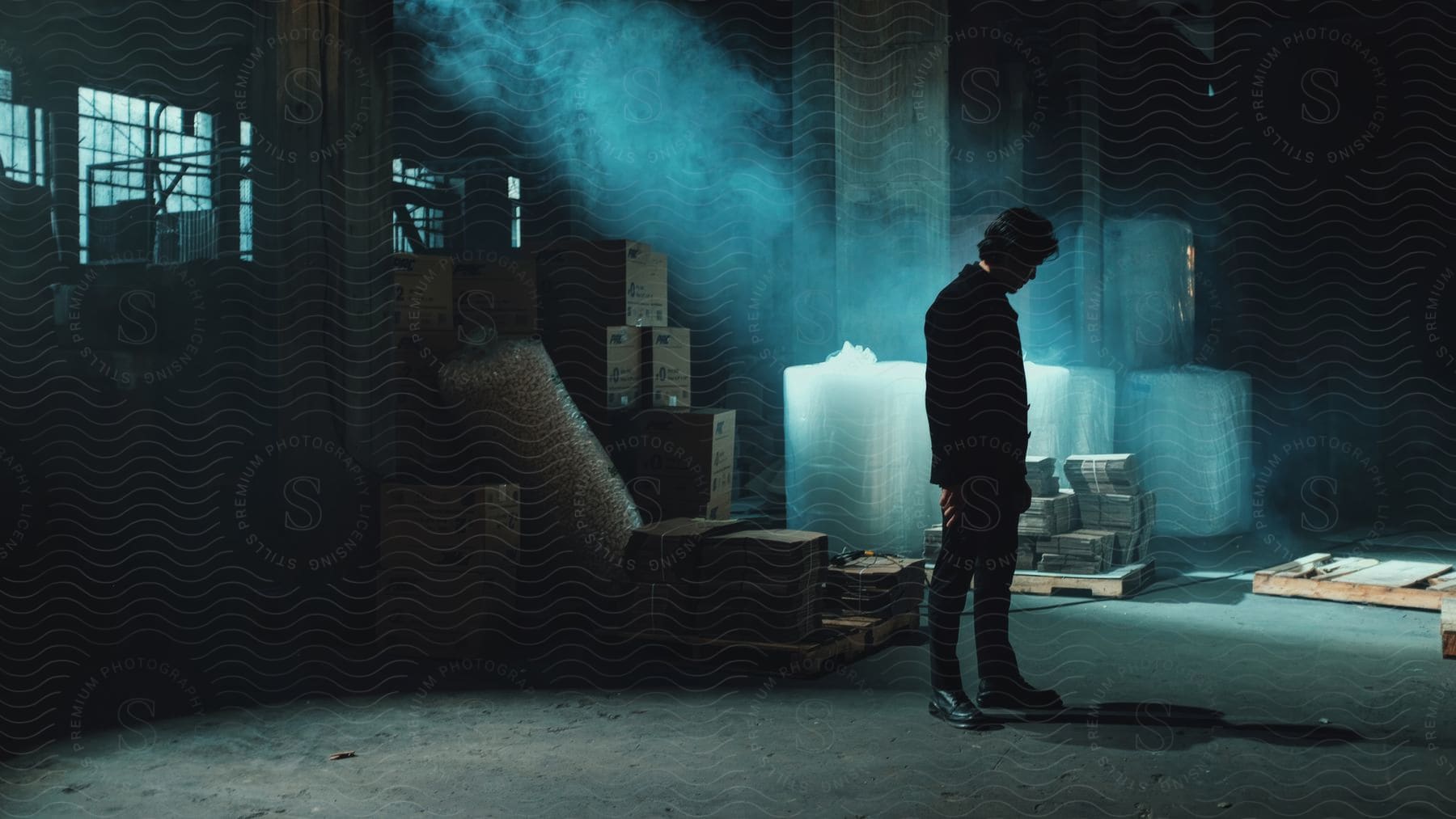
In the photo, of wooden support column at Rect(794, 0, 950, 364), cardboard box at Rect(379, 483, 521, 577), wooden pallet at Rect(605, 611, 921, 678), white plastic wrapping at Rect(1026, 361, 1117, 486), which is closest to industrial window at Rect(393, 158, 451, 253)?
wooden support column at Rect(794, 0, 950, 364)

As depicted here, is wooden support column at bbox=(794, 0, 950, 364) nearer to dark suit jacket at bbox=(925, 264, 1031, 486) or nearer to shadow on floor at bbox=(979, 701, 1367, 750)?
dark suit jacket at bbox=(925, 264, 1031, 486)

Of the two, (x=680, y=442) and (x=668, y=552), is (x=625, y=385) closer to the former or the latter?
(x=680, y=442)

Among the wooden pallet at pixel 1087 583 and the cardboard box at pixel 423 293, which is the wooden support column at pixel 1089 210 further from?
the cardboard box at pixel 423 293

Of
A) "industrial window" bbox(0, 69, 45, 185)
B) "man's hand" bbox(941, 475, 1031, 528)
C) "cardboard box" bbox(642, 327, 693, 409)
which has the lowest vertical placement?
"man's hand" bbox(941, 475, 1031, 528)

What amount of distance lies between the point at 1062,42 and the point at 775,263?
3.14m

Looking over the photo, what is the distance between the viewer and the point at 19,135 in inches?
466

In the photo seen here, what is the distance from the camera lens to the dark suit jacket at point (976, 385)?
4539mm

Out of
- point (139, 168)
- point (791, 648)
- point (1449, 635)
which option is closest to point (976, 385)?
point (791, 648)

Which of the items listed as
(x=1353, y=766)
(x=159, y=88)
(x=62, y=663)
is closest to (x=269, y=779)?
(x=62, y=663)

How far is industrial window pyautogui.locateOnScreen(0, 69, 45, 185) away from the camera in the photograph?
1170 centimetres

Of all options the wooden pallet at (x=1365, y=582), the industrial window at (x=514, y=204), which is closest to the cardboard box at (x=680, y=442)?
the wooden pallet at (x=1365, y=582)

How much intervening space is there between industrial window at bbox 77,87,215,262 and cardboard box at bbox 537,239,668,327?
6702 millimetres

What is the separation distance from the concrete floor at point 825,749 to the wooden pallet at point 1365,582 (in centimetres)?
102

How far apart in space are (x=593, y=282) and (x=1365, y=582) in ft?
14.4
